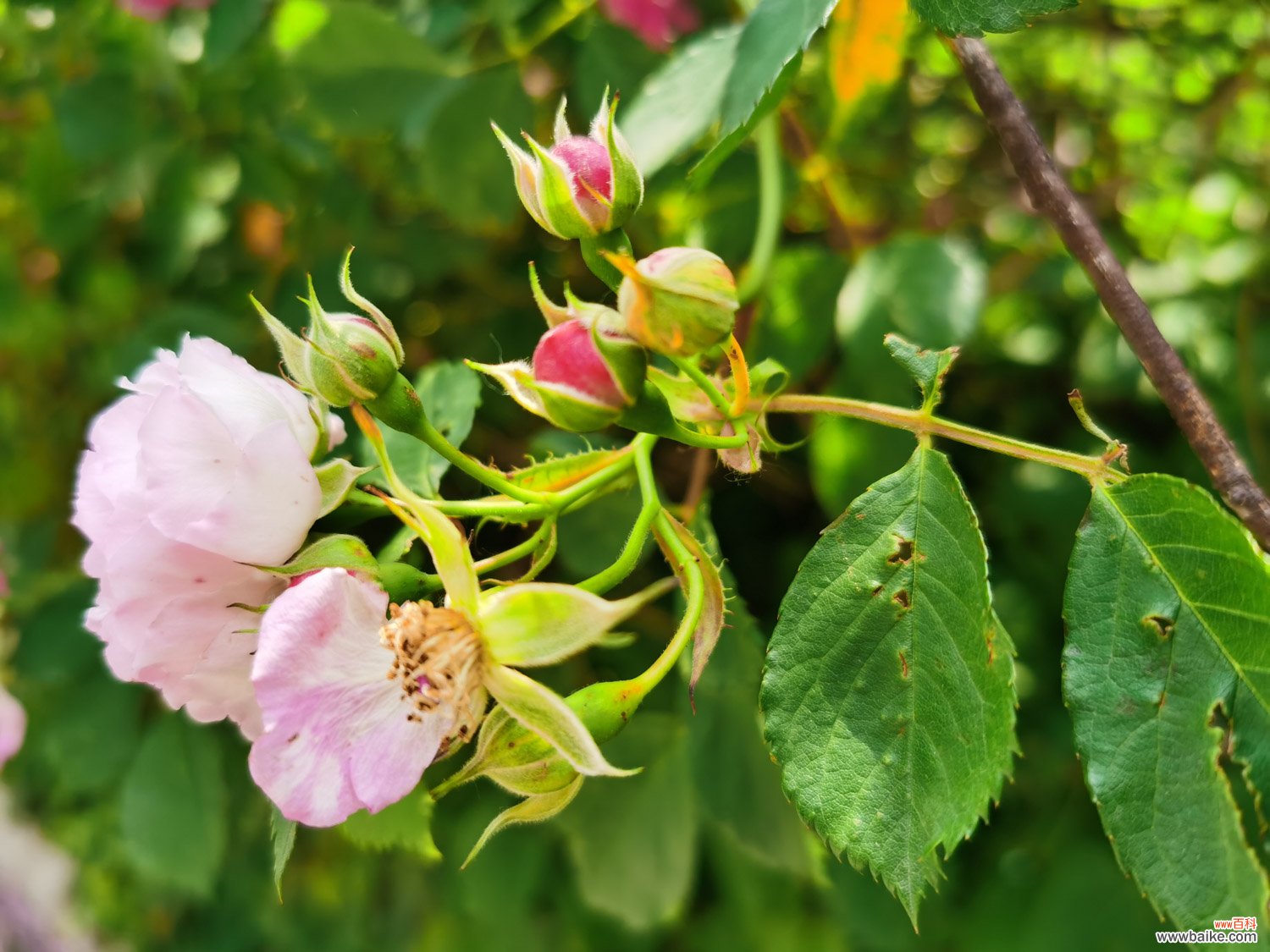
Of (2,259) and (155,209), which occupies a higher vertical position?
(155,209)

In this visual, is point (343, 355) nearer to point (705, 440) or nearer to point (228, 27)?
point (705, 440)

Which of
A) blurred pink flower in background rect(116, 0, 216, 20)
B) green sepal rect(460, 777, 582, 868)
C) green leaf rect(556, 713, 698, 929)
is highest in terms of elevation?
blurred pink flower in background rect(116, 0, 216, 20)

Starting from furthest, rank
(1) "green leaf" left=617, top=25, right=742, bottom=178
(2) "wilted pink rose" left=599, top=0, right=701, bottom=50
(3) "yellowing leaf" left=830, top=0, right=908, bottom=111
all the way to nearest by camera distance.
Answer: (2) "wilted pink rose" left=599, top=0, right=701, bottom=50 < (3) "yellowing leaf" left=830, top=0, right=908, bottom=111 < (1) "green leaf" left=617, top=25, right=742, bottom=178

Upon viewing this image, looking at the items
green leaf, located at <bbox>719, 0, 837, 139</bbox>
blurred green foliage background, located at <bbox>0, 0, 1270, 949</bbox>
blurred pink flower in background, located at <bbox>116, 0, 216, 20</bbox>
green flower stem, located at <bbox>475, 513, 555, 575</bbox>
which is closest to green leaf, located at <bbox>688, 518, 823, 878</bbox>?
blurred green foliage background, located at <bbox>0, 0, 1270, 949</bbox>

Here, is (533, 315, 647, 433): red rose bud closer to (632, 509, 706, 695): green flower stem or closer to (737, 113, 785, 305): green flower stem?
(632, 509, 706, 695): green flower stem

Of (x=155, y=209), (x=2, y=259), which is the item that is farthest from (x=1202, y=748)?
(x=2, y=259)

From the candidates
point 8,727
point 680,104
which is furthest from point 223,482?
point 8,727

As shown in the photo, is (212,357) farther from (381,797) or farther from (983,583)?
→ (983,583)

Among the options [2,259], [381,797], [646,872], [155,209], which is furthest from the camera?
[2,259]
